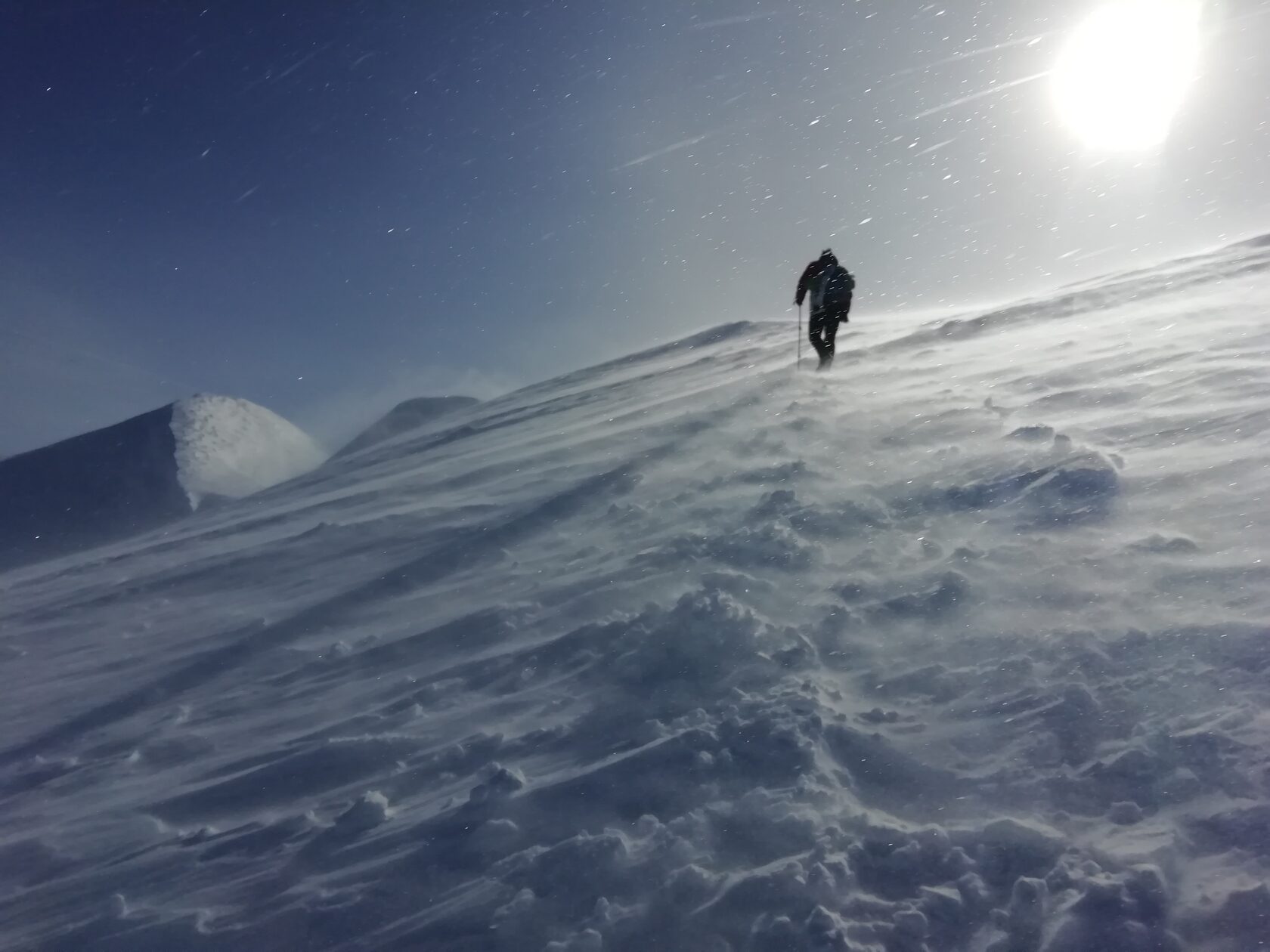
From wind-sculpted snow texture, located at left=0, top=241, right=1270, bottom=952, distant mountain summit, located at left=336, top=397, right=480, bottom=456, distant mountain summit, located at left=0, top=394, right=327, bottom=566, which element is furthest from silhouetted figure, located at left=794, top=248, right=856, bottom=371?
distant mountain summit, located at left=0, top=394, right=327, bottom=566

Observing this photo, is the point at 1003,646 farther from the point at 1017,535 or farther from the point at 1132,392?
the point at 1132,392

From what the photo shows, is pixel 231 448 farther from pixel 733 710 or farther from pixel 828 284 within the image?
pixel 733 710

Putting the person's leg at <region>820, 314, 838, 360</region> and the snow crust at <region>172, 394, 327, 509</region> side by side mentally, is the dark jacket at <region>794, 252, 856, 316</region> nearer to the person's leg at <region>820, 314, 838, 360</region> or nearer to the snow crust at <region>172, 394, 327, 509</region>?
the person's leg at <region>820, 314, 838, 360</region>

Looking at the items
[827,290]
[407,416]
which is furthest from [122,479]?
[827,290]

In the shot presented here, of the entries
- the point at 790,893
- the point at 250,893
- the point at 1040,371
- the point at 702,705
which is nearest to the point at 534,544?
the point at 702,705

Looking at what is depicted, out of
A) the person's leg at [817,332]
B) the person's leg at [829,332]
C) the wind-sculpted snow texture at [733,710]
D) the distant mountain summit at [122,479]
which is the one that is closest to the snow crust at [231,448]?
the distant mountain summit at [122,479]

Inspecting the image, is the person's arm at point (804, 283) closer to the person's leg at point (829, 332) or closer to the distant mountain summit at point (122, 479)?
the person's leg at point (829, 332)

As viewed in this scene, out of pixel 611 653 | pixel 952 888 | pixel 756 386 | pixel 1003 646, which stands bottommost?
pixel 952 888

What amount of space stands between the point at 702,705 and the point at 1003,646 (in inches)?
81.6

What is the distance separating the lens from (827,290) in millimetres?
12875

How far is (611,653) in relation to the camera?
577 cm

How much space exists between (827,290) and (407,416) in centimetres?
5044

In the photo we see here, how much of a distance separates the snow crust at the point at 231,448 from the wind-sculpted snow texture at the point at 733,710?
4591cm

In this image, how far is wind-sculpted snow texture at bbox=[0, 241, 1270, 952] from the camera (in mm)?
3516
